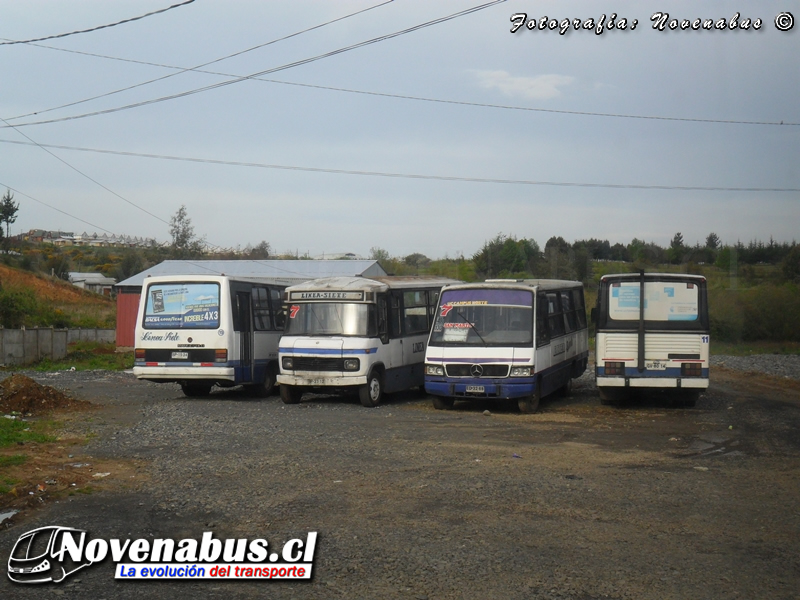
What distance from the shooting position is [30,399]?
16297 millimetres

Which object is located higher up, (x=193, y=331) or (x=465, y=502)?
(x=193, y=331)

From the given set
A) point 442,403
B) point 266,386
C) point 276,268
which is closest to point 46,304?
point 276,268

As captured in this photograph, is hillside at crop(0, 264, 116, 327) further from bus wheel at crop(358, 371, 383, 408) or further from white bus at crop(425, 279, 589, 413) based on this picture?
white bus at crop(425, 279, 589, 413)

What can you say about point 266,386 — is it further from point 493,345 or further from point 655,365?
point 655,365

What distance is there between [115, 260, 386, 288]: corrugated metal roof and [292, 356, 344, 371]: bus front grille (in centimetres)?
2726

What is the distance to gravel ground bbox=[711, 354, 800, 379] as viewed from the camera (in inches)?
1065

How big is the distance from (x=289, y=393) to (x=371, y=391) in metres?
1.91

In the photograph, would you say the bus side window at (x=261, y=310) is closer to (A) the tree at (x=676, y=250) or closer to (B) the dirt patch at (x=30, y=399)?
(B) the dirt patch at (x=30, y=399)

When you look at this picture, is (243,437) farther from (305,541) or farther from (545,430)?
(305,541)

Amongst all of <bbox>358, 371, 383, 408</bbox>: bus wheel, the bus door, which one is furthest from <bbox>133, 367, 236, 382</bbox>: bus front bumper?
<bbox>358, 371, 383, 408</bbox>: bus wheel

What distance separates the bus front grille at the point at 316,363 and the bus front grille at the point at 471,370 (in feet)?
7.88

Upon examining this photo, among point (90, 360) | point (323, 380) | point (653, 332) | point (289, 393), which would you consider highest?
point (653, 332)

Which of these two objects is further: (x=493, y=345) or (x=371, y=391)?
(x=371, y=391)

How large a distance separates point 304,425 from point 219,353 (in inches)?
186
